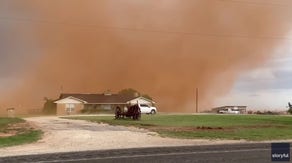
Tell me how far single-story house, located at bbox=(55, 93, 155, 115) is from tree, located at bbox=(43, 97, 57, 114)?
2.33 meters

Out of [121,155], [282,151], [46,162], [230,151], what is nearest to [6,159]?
[46,162]

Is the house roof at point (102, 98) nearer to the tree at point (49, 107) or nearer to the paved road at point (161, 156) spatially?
the tree at point (49, 107)

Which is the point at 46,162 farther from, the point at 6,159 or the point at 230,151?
the point at 230,151

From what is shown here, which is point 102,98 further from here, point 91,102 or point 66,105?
point 66,105

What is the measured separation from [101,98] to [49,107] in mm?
10734

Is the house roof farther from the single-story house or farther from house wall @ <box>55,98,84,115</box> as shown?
house wall @ <box>55,98,84,115</box>

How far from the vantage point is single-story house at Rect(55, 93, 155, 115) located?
8712 cm

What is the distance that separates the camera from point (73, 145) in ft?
65.8

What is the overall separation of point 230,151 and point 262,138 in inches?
312

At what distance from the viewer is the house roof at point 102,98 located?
90.7 meters

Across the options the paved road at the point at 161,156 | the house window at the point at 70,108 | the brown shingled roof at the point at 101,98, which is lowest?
the paved road at the point at 161,156

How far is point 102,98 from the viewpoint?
3652 inches

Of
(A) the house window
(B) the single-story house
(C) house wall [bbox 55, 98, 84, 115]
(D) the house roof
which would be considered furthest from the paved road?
(D) the house roof

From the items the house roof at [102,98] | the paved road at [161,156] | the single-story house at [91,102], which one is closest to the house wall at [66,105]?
the single-story house at [91,102]
